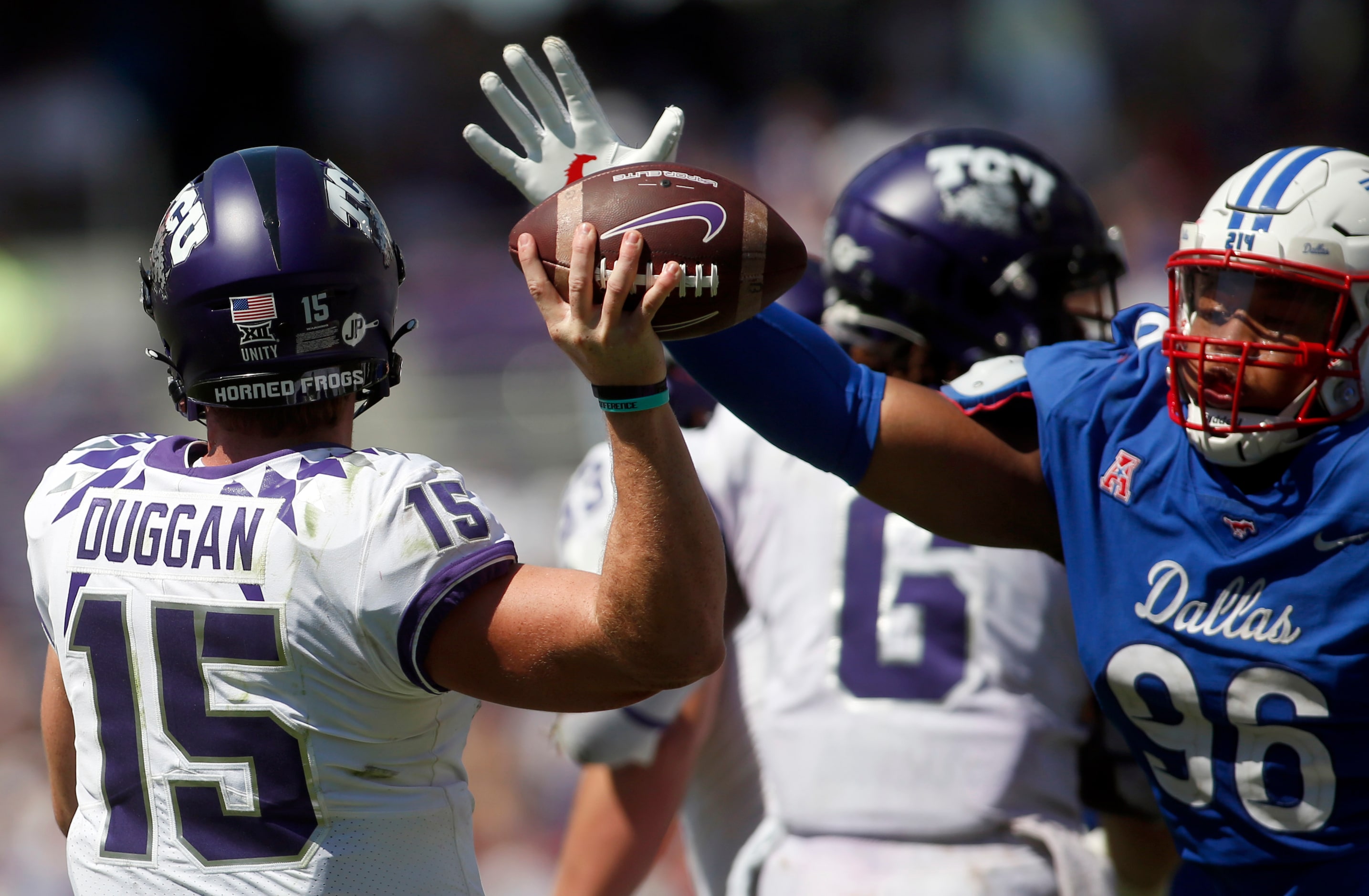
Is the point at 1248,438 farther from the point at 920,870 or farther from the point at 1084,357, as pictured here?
the point at 920,870

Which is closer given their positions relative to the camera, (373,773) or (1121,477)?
(373,773)

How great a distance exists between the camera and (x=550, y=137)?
2.40 meters

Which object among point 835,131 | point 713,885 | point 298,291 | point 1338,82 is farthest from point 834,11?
point 298,291

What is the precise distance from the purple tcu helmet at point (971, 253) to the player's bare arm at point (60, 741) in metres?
1.80

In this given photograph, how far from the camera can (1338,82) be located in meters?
10.6

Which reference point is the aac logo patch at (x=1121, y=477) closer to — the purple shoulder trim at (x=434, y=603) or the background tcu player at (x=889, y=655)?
the background tcu player at (x=889, y=655)

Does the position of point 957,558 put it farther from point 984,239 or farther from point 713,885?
point 713,885

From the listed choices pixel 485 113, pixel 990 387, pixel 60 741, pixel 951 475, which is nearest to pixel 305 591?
pixel 60 741

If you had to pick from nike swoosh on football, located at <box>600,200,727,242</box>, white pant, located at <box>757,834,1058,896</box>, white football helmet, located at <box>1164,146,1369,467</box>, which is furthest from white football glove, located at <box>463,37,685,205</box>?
white pant, located at <box>757,834,1058,896</box>

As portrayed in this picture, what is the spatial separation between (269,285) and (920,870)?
167 cm

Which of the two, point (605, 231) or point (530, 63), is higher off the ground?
point (530, 63)

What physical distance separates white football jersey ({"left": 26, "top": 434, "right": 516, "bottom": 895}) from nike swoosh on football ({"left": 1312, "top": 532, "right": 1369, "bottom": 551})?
→ 47.8 inches

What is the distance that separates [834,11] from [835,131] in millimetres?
1490

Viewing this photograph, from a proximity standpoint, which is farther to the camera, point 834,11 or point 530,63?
point 834,11
